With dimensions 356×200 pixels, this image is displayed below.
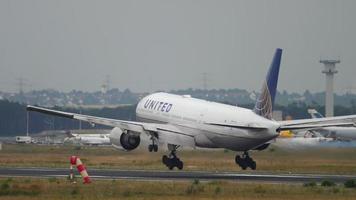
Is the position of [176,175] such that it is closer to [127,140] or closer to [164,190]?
[127,140]

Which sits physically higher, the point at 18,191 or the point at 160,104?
the point at 160,104

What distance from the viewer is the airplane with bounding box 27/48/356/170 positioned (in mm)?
67438

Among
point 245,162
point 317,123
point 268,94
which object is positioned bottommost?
point 245,162

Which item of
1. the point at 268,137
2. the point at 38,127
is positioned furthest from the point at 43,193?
the point at 38,127

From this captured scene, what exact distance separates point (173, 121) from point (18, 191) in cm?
2755

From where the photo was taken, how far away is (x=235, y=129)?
6875cm

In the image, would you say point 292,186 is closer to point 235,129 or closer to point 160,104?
point 235,129

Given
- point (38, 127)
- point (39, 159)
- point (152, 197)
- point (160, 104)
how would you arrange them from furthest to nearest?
point (38, 127), point (39, 159), point (160, 104), point (152, 197)

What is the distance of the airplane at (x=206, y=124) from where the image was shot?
67.4m

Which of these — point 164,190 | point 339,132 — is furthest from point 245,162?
point 339,132

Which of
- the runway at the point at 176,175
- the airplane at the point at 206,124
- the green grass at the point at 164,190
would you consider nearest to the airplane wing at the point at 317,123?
the airplane at the point at 206,124

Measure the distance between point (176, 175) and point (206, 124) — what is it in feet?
26.8

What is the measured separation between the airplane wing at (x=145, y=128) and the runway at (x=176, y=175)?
428 centimetres

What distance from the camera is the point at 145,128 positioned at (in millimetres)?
73250
